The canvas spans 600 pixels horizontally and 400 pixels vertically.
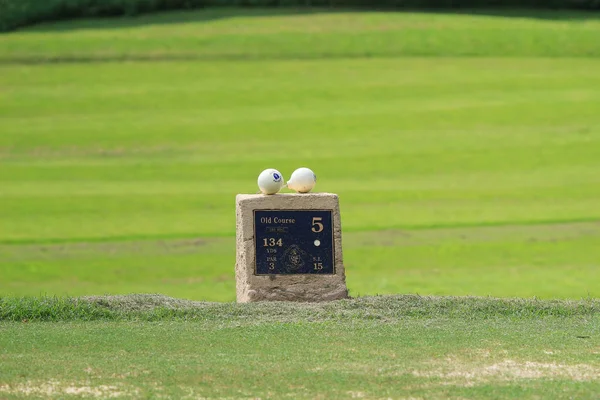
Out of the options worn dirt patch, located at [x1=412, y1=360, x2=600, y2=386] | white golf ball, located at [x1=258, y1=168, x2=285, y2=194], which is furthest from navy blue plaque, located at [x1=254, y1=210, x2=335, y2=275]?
worn dirt patch, located at [x1=412, y1=360, x2=600, y2=386]

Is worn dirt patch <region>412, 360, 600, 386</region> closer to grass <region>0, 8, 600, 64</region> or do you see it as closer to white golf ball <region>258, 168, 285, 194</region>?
white golf ball <region>258, 168, 285, 194</region>

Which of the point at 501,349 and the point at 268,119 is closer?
the point at 501,349

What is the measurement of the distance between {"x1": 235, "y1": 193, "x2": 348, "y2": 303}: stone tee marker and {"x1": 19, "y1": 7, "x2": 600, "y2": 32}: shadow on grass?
19815mm

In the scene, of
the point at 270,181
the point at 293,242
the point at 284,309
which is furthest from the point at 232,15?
the point at 284,309

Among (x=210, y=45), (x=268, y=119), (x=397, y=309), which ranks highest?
(x=210, y=45)

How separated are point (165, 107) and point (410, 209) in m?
7.47

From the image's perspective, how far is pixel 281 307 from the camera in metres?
10.9

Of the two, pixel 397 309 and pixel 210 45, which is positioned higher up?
pixel 210 45

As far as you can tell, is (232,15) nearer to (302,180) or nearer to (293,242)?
(302,180)

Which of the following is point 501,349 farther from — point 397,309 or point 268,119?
point 268,119

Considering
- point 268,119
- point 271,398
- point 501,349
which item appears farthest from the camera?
point 268,119

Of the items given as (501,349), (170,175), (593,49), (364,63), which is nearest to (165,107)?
(170,175)

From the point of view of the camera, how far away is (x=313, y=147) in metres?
20.4

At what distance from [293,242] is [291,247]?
61 millimetres
